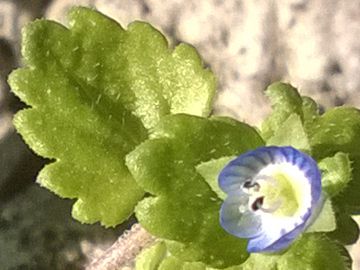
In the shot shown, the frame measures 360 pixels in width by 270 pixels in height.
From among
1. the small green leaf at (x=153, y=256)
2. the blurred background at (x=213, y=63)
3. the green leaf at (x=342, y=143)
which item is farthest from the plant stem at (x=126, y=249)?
the blurred background at (x=213, y=63)

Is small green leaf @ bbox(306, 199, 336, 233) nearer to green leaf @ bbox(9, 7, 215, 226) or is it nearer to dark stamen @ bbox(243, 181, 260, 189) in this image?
dark stamen @ bbox(243, 181, 260, 189)

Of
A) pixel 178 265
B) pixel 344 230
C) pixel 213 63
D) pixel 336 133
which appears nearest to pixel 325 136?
pixel 336 133

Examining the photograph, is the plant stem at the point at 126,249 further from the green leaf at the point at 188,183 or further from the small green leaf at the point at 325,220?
the small green leaf at the point at 325,220

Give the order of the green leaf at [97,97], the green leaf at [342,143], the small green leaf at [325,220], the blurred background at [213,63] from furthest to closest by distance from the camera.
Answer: the blurred background at [213,63], the green leaf at [97,97], the green leaf at [342,143], the small green leaf at [325,220]

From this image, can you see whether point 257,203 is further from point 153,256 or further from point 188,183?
point 153,256

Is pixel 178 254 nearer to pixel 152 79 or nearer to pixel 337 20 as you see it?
pixel 152 79

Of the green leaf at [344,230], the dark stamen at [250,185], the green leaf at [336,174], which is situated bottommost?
the green leaf at [344,230]
